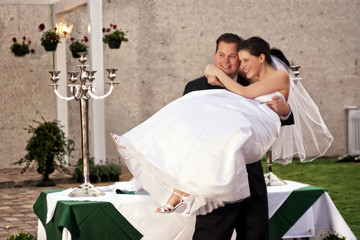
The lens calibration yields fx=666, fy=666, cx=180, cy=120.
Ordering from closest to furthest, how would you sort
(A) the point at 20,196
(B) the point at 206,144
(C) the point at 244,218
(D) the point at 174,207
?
(B) the point at 206,144 < (D) the point at 174,207 < (C) the point at 244,218 < (A) the point at 20,196

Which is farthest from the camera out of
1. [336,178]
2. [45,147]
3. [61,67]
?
[61,67]

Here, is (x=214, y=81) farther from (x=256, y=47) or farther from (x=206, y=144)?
(x=206, y=144)

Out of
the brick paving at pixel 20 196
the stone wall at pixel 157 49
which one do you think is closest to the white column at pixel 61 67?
the stone wall at pixel 157 49

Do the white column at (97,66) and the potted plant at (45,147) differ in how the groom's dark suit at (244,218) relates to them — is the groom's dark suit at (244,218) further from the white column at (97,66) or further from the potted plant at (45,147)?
the white column at (97,66)

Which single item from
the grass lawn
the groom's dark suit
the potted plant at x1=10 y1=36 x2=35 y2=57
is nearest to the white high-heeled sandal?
the groom's dark suit

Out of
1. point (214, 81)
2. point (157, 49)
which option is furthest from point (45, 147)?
point (214, 81)

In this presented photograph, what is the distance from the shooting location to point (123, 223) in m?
4.17

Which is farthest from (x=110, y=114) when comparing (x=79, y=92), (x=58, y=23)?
(x=79, y=92)

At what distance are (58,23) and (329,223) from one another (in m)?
8.23

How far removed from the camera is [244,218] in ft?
12.2

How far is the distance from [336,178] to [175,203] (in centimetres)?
769

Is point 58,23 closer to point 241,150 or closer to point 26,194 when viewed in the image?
point 26,194

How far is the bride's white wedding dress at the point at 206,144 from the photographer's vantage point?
3320mm

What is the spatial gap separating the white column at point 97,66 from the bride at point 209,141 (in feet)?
22.3
